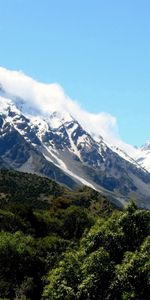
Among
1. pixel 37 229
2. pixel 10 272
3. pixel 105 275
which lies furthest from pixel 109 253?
pixel 37 229

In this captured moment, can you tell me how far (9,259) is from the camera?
300 ft

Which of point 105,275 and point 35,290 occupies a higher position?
point 105,275

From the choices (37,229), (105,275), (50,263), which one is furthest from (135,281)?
(37,229)

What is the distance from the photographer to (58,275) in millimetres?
51000

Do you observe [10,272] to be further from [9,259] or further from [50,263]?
[50,263]

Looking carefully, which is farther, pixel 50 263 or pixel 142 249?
pixel 50 263

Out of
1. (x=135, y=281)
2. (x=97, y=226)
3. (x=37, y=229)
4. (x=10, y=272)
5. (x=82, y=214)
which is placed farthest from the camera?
(x=82, y=214)

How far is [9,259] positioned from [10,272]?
199 cm

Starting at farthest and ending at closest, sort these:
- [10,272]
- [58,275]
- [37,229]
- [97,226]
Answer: [37,229]
[10,272]
[97,226]
[58,275]

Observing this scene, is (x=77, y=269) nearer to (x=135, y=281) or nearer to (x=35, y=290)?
(x=135, y=281)

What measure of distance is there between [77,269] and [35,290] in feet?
142

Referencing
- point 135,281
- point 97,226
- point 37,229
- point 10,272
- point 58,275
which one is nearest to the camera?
point 135,281

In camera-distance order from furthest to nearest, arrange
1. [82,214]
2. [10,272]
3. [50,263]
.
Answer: [82,214], [50,263], [10,272]

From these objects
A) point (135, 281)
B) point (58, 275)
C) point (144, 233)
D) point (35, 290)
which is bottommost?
point (35, 290)
